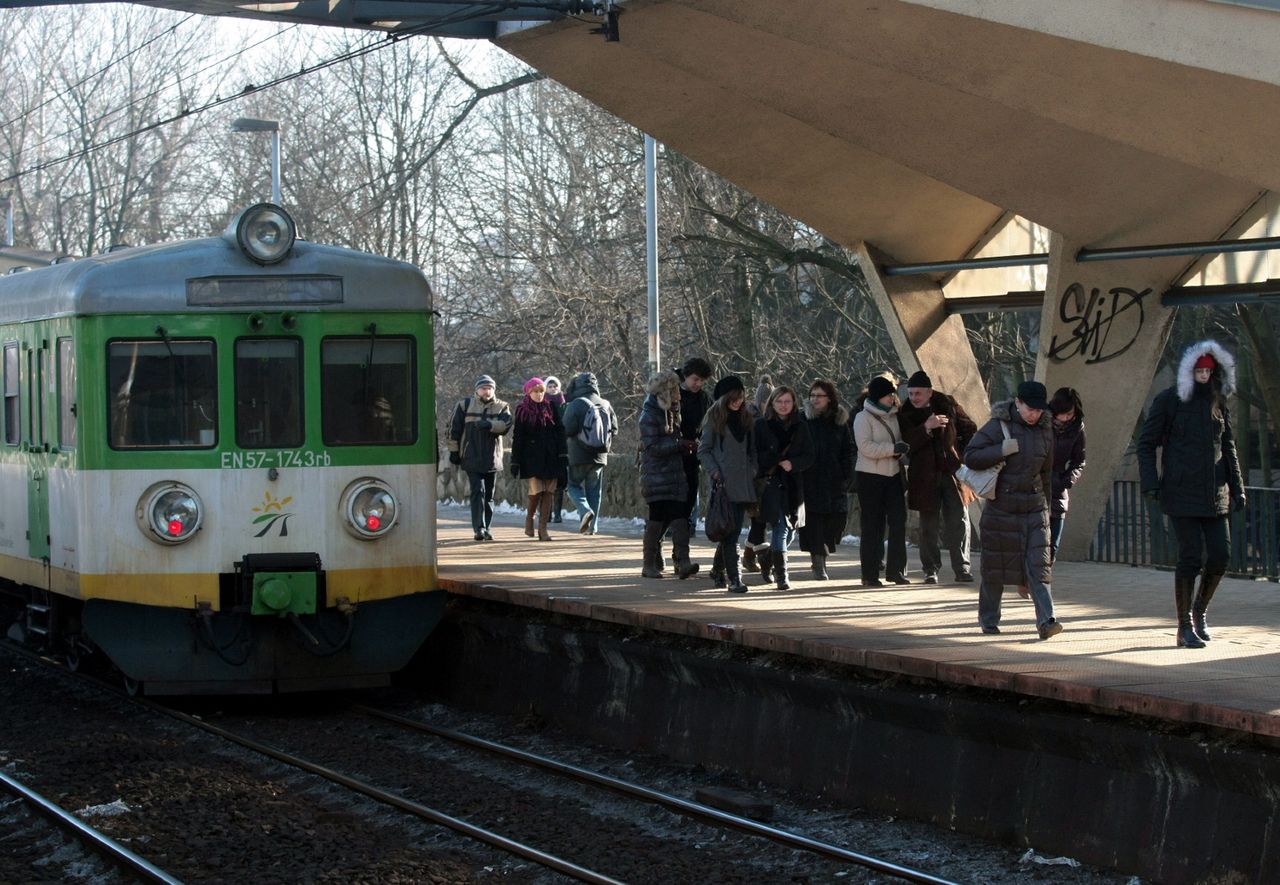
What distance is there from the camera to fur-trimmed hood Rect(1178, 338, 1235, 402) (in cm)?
948

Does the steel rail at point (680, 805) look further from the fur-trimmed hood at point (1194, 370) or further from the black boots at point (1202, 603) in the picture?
the fur-trimmed hood at point (1194, 370)

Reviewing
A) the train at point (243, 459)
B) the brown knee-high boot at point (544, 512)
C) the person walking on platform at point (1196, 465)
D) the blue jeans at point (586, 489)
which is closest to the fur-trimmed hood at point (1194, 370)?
the person walking on platform at point (1196, 465)

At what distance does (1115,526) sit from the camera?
1590 cm

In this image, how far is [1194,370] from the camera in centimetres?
949

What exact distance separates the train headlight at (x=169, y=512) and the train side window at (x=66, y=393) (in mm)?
677

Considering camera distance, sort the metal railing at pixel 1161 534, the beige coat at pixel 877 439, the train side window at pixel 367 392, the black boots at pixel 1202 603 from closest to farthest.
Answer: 1. the black boots at pixel 1202 603
2. the train side window at pixel 367 392
3. the beige coat at pixel 877 439
4. the metal railing at pixel 1161 534

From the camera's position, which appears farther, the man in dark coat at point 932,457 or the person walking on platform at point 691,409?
the person walking on platform at point 691,409

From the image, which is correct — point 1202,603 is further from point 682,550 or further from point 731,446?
point 682,550

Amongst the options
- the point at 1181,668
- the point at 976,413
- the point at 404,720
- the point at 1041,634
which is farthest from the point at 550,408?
the point at 1181,668

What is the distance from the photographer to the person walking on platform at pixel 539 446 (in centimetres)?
1792

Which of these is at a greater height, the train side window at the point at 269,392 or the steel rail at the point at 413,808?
the train side window at the point at 269,392

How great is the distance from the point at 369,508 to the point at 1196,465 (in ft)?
17.2

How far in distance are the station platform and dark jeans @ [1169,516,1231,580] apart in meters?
0.47

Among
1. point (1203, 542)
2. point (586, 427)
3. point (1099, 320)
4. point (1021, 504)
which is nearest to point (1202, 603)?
point (1203, 542)
